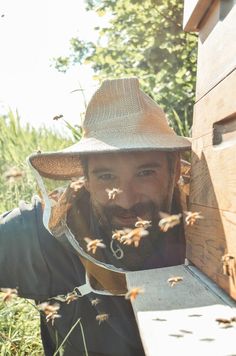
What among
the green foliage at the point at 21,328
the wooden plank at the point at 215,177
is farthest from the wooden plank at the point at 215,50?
the green foliage at the point at 21,328

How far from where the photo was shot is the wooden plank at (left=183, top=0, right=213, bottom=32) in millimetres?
1818

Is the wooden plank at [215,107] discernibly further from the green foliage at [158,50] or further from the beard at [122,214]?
the green foliage at [158,50]

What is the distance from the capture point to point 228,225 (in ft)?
4.90

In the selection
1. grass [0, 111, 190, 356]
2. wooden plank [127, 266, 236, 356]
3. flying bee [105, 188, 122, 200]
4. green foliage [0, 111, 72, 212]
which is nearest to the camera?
wooden plank [127, 266, 236, 356]

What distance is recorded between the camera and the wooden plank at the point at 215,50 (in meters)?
1.55

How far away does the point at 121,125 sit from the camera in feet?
7.11

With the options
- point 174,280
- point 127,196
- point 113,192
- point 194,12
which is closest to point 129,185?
point 127,196

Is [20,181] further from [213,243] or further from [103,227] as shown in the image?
[213,243]

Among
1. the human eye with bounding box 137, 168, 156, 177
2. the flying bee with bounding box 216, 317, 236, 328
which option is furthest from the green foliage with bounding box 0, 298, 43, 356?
the flying bee with bounding box 216, 317, 236, 328

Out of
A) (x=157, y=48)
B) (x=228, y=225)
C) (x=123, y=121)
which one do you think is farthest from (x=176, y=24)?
(x=228, y=225)

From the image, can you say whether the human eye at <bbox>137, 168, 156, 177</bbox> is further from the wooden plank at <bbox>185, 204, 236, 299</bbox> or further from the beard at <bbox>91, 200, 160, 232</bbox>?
the wooden plank at <bbox>185, 204, 236, 299</bbox>

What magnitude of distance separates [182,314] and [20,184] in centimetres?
303

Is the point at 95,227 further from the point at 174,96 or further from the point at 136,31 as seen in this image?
the point at 136,31

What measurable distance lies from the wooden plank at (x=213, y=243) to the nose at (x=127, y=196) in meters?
0.27
